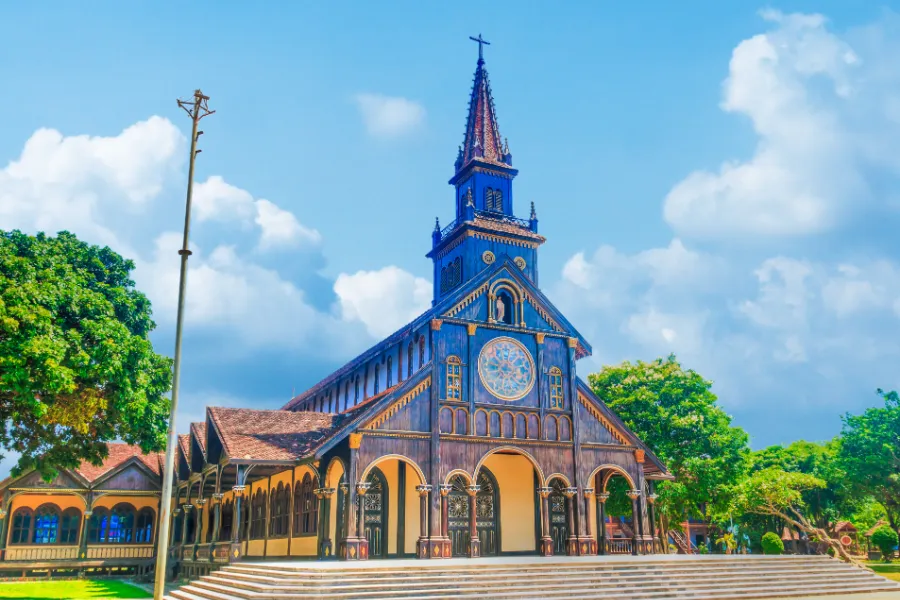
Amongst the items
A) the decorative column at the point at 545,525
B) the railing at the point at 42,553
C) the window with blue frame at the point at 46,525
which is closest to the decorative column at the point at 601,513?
the decorative column at the point at 545,525

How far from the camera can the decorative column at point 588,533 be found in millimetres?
32525

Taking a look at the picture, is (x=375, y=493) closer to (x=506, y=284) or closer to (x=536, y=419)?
(x=536, y=419)

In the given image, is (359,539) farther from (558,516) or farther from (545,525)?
(558,516)

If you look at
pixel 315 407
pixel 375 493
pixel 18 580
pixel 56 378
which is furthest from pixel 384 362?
pixel 18 580

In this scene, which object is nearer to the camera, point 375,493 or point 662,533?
point 375,493

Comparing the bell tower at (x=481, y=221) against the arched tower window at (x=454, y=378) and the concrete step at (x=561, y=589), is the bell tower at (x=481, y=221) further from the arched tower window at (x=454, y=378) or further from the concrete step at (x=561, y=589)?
the concrete step at (x=561, y=589)

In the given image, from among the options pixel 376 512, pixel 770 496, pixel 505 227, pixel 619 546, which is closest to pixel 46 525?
pixel 376 512

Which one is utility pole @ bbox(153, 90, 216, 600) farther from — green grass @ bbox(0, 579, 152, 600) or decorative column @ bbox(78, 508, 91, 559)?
decorative column @ bbox(78, 508, 91, 559)

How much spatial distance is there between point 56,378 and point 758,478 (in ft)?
119

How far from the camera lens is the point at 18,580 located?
129ft

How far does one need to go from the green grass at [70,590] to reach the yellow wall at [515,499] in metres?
14.7

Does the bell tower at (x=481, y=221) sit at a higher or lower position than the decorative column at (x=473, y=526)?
higher

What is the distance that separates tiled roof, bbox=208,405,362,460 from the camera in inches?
1179

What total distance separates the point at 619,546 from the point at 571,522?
2.90 metres
